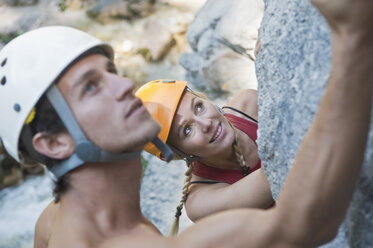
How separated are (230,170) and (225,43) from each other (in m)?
3.27

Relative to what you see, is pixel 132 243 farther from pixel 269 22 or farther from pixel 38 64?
pixel 269 22

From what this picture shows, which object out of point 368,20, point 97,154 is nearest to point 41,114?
point 97,154

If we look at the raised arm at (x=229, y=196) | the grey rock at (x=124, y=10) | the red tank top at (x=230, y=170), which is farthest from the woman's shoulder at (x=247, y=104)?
the grey rock at (x=124, y=10)

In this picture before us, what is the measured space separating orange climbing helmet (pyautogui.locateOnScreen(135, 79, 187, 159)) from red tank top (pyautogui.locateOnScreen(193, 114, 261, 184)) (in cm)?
40

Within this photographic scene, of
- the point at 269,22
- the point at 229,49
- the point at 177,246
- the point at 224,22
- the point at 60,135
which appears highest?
the point at 269,22

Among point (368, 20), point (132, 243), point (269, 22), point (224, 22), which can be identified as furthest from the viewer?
point (224, 22)

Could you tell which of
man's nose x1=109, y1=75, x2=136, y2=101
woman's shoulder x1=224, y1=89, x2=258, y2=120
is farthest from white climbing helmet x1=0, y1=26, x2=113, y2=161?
woman's shoulder x1=224, y1=89, x2=258, y2=120

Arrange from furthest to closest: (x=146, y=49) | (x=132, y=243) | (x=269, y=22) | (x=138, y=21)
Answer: (x=138, y=21) < (x=146, y=49) < (x=269, y=22) < (x=132, y=243)

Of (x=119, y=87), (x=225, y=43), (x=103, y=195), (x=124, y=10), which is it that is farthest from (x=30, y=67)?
(x=124, y=10)

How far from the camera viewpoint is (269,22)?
2.28m

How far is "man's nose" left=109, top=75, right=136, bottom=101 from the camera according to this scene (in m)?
2.19

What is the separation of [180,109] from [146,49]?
6259 millimetres

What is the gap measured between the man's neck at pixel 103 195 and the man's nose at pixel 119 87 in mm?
394

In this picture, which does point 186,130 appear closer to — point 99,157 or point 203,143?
point 203,143
